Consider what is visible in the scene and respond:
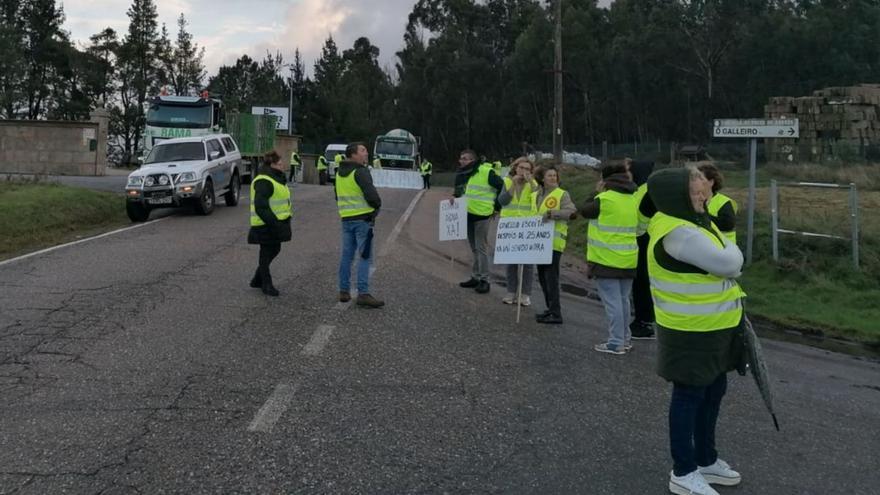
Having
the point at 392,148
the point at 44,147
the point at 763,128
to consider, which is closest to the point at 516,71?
the point at 392,148

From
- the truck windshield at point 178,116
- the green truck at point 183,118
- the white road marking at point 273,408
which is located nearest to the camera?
the white road marking at point 273,408

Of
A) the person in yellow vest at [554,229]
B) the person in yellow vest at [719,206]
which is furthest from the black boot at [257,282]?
the person in yellow vest at [719,206]

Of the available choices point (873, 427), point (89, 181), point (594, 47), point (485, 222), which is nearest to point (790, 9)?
point (594, 47)

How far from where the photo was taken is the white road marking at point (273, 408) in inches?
206

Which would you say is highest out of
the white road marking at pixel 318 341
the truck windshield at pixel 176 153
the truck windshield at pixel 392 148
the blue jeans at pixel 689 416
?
the truck windshield at pixel 392 148

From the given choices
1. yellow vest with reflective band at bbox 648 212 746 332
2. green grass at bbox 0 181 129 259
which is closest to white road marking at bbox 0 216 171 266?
green grass at bbox 0 181 129 259

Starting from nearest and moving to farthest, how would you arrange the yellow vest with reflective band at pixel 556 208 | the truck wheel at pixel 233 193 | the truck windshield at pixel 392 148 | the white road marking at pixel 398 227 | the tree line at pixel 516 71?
the yellow vest with reflective band at pixel 556 208 → the white road marking at pixel 398 227 → the truck wheel at pixel 233 193 → the truck windshield at pixel 392 148 → the tree line at pixel 516 71

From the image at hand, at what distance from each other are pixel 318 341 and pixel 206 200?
11.9 m

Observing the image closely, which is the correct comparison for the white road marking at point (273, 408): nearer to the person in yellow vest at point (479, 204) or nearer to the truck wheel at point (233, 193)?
the person in yellow vest at point (479, 204)

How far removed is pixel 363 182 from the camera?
888 cm

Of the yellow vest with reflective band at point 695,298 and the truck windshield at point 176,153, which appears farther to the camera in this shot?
the truck windshield at point 176,153

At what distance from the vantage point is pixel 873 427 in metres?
5.87

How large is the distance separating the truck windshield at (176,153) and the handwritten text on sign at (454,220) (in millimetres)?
9618

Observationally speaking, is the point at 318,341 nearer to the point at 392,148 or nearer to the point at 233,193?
the point at 233,193
